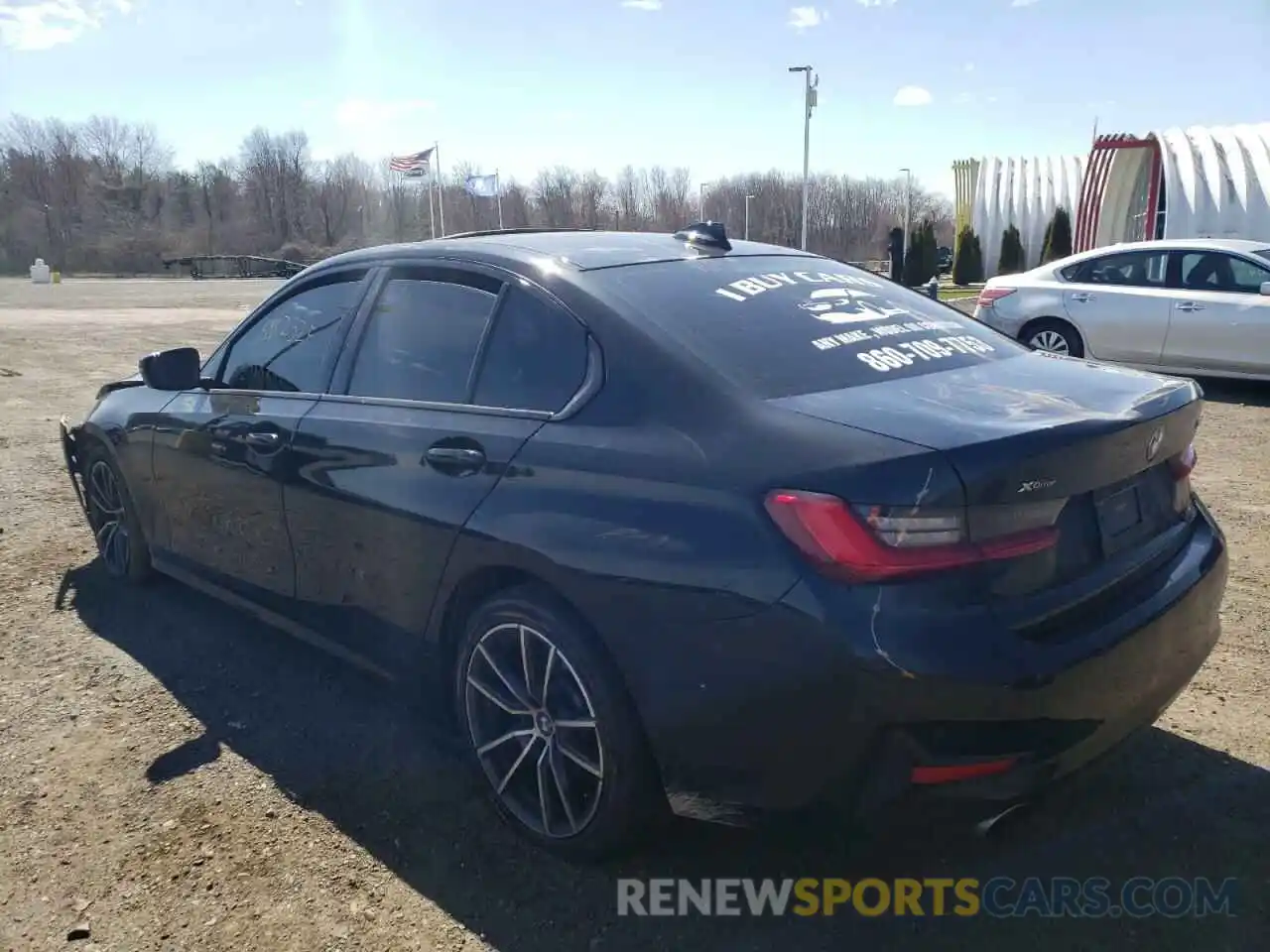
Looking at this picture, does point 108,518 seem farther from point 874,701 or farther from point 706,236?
point 874,701

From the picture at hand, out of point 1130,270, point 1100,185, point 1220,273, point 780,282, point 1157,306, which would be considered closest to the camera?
point 780,282

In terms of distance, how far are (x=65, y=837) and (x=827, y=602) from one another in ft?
7.76

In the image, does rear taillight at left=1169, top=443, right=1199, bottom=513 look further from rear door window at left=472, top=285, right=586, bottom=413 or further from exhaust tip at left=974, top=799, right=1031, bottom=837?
rear door window at left=472, top=285, right=586, bottom=413

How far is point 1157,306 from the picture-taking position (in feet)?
31.0

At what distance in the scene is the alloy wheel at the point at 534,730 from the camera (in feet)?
8.32

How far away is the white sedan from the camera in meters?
9.06

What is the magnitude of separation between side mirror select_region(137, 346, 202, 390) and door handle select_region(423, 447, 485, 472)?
1.81 metres

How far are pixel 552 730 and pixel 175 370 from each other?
2562 mm

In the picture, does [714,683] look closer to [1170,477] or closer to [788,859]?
[788,859]

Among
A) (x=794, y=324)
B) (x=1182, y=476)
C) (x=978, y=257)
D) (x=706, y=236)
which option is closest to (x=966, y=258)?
(x=978, y=257)

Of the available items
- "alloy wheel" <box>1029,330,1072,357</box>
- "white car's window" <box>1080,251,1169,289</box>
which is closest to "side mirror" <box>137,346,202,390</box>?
"alloy wheel" <box>1029,330,1072,357</box>

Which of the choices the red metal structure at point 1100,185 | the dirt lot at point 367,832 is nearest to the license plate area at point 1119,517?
the dirt lot at point 367,832

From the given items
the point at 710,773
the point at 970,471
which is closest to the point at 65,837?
the point at 710,773

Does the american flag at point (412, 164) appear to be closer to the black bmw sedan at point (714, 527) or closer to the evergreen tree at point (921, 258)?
the evergreen tree at point (921, 258)
